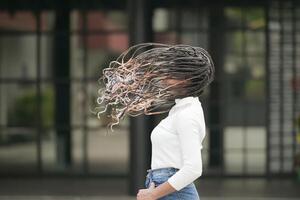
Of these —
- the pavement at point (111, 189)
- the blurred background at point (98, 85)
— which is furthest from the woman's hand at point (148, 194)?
the blurred background at point (98, 85)

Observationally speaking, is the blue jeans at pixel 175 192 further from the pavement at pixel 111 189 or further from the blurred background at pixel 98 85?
the blurred background at pixel 98 85

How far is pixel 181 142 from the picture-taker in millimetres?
4207

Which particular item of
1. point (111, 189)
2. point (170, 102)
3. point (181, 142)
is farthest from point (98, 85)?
point (181, 142)

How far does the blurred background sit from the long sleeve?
11643 millimetres

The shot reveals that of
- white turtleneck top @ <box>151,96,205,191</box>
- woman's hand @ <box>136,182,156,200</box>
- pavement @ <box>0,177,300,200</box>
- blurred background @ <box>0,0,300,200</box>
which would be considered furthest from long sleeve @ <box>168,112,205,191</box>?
blurred background @ <box>0,0,300,200</box>

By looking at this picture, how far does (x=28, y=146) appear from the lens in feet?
53.0

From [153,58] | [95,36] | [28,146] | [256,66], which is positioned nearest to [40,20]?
[95,36]

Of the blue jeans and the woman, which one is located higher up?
the woman

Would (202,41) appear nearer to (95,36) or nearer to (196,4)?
(196,4)

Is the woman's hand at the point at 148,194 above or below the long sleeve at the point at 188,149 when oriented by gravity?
below

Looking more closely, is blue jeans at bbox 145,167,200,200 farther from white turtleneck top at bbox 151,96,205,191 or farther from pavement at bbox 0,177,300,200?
pavement at bbox 0,177,300,200

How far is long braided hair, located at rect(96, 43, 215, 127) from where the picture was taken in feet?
14.3

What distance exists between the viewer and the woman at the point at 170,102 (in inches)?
166

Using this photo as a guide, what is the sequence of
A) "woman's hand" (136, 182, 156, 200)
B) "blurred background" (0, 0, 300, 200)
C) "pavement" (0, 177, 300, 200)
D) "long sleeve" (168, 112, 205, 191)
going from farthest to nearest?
1. "blurred background" (0, 0, 300, 200)
2. "pavement" (0, 177, 300, 200)
3. "woman's hand" (136, 182, 156, 200)
4. "long sleeve" (168, 112, 205, 191)
